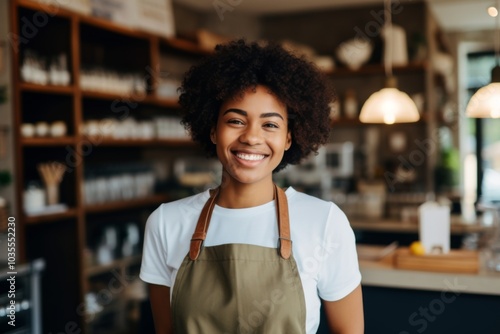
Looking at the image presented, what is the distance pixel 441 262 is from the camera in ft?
8.57

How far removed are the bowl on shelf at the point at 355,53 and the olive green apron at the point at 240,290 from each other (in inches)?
184

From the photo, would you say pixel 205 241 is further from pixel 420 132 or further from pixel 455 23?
pixel 455 23

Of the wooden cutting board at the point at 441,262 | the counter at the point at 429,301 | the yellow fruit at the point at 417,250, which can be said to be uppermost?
the yellow fruit at the point at 417,250

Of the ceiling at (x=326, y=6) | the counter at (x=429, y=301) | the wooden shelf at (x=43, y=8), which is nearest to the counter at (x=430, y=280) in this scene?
the counter at (x=429, y=301)

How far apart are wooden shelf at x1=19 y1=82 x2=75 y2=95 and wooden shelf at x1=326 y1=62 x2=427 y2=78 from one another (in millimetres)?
3156

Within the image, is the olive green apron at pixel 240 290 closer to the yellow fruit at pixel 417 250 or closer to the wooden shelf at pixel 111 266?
the yellow fruit at pixel 417 250

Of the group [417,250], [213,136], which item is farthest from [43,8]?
[417,250]

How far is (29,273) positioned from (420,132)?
4179 millimetres

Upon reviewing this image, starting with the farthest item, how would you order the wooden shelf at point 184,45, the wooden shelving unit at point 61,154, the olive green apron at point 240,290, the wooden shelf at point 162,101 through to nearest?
the wooden shelf at point 184,45 < the wooden shelf at point 162,101 < the wooden shelving unit at point 61,154 < the olive green apron at point 240,290

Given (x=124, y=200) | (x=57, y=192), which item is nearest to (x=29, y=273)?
(x=57, y=192)

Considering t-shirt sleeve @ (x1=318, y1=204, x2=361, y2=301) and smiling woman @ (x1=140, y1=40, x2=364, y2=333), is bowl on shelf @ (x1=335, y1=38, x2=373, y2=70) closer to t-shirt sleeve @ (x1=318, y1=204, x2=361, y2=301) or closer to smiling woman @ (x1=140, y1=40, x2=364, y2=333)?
smiling woman @ (x1=140, y1=40, x2=364, y2=333)

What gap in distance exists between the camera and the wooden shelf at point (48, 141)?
11.4 feet

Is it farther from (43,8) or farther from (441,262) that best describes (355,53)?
(441,262)

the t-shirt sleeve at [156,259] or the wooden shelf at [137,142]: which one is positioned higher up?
the wooden shelf at [137,142]
